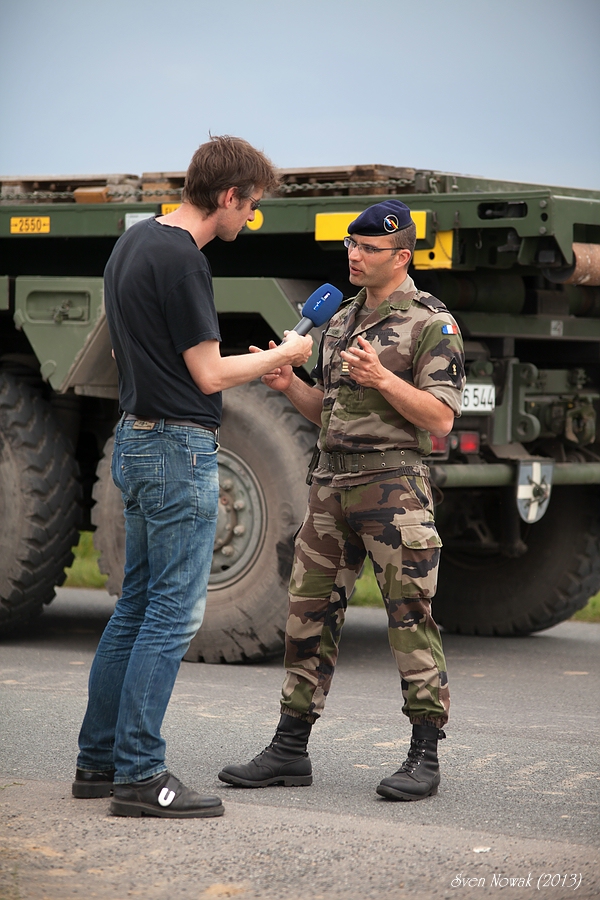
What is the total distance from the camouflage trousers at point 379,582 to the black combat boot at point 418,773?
4 cm

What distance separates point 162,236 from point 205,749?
6.28 ft

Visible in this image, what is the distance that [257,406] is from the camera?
6.80 meters

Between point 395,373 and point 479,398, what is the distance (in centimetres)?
250

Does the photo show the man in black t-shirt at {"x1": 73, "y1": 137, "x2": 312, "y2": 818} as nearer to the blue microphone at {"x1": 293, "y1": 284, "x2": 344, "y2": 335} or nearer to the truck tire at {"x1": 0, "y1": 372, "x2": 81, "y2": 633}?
the blue microphone at {"x1": 293, "y1": 284, "x2": 344, "y2": 335}

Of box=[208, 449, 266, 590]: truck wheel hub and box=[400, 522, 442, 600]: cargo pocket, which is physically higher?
box=[400, 522, 442, 600]: cargo pocket

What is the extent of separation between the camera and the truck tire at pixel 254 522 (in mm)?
6660

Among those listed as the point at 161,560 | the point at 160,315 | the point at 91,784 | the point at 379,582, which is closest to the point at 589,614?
the point at 379,582

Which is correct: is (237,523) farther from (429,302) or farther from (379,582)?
(429,302)

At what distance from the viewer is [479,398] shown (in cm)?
681

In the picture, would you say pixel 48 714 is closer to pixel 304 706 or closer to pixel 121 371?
pixel 304 706

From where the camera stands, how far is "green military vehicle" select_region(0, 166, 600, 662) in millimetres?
6629

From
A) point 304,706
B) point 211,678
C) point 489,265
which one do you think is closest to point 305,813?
point 304,706

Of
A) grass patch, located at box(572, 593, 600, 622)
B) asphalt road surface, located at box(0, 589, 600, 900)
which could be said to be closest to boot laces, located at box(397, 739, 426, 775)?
asphalt road surface, located at box(0, 589, 600, 900)

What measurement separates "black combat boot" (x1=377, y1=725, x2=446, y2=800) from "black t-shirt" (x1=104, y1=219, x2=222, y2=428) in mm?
1233
